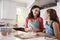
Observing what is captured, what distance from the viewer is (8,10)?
483cm

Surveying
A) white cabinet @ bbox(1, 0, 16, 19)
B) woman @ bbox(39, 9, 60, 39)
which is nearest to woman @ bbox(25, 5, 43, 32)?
woman @ bbox(39, 9, 60, 39)

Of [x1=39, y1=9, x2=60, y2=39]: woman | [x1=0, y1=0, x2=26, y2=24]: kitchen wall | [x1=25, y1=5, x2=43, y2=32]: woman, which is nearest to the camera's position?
[x1=39, y1=9, x2=60, y2=39]: woman

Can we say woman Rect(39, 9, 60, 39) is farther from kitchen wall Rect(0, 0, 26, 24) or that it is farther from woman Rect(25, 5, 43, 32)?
A: kitchen wall Rect(0, 0, 26, 24)

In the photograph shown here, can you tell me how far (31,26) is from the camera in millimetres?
2141

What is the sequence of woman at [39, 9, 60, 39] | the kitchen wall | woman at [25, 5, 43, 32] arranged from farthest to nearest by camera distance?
the kitchen wall
woman at [25, 5, 43, 32]
woman at [39, 9, 60, 39]

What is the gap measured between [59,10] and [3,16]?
3198 millimetres

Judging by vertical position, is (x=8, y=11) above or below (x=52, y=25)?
above

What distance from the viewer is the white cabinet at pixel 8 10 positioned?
4.73 meters

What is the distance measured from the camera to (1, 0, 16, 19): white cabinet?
15.5 ft

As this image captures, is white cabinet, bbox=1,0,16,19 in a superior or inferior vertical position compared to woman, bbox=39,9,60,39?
superior

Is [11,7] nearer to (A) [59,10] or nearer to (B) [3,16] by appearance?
(B) [3,16]

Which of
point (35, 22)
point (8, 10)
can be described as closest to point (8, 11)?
point (8, 10)

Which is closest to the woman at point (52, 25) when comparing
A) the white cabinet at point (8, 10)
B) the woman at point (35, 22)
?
the woman at point (35, 22)

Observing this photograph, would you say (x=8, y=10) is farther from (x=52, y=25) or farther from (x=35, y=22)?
(x=52, y=25)
